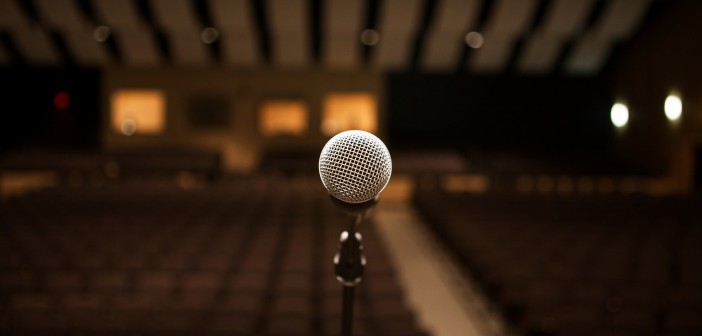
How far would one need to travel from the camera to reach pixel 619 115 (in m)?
12.8

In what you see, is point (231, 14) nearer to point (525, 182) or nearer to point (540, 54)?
point (540, 54)

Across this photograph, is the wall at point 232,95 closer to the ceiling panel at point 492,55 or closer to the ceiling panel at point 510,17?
the ceiling panel at point 492,55

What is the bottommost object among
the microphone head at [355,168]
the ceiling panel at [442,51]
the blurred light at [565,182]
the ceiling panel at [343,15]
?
the microphone head at [355,168]

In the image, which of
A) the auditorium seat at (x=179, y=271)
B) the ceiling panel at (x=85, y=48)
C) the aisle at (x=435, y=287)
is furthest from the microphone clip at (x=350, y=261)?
the ceiling panel at (x=85, y=48)

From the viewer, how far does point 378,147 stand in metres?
1.59

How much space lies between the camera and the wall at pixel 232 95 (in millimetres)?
14047

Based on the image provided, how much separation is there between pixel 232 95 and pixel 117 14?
3.28 metres

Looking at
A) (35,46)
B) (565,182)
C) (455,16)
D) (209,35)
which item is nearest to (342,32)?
(455,16)

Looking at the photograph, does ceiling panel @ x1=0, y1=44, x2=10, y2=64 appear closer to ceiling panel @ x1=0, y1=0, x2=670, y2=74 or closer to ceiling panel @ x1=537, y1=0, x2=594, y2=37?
ceiling panel @ x1=0, y1=0, x2=670, y2=74

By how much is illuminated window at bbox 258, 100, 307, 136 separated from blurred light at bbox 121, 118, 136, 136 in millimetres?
2919

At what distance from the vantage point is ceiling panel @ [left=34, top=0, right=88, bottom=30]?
11391 millimetres

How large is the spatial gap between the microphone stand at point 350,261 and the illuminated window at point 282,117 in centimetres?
1282

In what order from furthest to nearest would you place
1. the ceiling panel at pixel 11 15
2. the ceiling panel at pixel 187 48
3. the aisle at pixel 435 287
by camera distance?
1. the ceiling panel at pixel 187 48
2. the ceiling panel at pixel 11 15
3. the aisle at pixel 435 287

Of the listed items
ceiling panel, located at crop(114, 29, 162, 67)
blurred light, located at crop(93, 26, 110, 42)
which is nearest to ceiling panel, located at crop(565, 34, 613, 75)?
ceiling panel, located at crop(114, 29, 162, 67)
